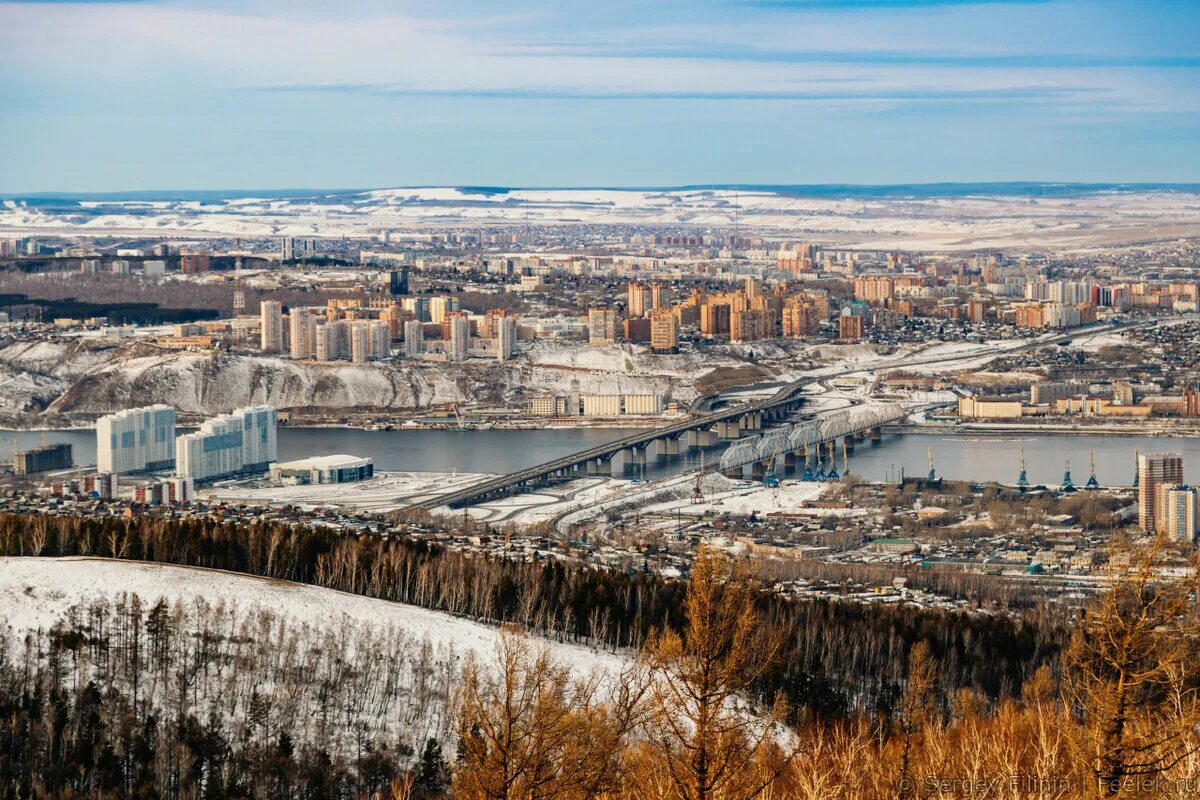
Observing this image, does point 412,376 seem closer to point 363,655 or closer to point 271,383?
point 271,383

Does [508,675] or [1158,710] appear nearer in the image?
[508,675]

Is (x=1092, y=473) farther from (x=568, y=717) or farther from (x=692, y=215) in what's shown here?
(x=692, y=215)

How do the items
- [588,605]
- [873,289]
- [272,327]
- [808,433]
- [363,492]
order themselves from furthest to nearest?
[873,289], [272,327], [808,433], [363,492], [588,605]

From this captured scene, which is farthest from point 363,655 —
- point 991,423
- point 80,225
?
point 80,225

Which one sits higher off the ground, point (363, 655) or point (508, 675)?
point (508, 675)

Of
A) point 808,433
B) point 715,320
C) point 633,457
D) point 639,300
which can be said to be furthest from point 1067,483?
point 639,300

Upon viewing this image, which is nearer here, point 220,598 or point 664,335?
point 220,598
